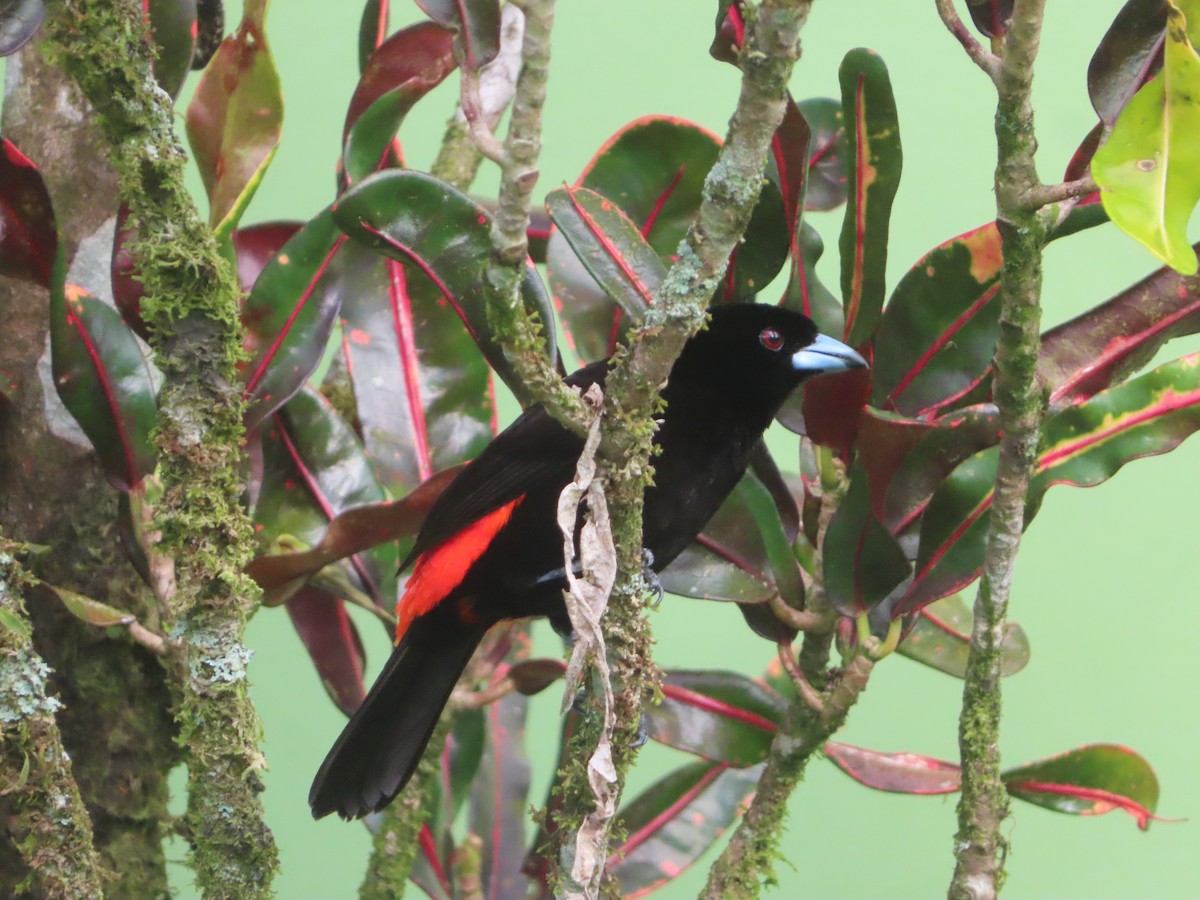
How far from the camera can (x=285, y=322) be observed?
2.42 metres

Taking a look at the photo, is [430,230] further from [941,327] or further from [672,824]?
[672,824]

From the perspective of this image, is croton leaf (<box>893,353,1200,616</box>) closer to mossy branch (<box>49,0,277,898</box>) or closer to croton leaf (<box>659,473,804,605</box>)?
croton leaf (<box>659,473,804,605</box>)

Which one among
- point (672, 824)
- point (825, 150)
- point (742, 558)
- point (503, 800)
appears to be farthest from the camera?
point (503, 800)

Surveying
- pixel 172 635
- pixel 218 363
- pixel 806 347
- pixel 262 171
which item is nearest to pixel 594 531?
pixel 218 363

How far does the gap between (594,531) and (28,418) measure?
158 centimetres

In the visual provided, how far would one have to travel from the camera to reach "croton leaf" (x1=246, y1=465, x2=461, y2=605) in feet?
7.54

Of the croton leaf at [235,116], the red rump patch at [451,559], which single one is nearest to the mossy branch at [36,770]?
the red rump patch at [451,559]

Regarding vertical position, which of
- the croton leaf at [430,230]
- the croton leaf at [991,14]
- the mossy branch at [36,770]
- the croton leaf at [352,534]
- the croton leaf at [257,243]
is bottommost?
the mossy branch at [36,770]

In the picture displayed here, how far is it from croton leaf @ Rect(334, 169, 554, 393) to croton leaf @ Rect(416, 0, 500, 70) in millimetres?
431

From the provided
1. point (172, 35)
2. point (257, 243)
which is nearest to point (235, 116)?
point (172, 35)

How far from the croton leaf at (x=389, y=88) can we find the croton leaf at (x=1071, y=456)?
1319 mm

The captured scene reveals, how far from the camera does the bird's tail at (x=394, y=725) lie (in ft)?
7.73

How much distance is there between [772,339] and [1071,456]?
64 centimetres

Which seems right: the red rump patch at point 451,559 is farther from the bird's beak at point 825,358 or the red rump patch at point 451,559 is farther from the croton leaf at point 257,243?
the croton leaf at point 257,243
